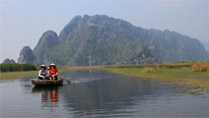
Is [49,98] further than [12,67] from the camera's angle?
No

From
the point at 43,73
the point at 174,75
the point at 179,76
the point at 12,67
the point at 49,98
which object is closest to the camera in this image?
the point at 49,98

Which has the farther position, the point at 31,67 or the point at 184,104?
the point at 31,67

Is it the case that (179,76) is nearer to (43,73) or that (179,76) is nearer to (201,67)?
(201,67)

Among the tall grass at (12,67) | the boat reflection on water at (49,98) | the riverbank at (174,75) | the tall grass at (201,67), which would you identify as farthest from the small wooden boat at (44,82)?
the tall grass at (12,67)

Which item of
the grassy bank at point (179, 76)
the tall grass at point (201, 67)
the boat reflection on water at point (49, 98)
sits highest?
the tall grass at point (201, 67)

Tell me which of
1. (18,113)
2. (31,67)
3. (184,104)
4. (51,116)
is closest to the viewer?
(51,116)

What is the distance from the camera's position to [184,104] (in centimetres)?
1427

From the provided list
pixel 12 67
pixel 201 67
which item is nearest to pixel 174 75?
pixel 201 67

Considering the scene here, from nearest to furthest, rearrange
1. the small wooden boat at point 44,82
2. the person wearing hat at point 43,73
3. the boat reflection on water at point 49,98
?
the boat reflection on water at point 49,98
the small wooden boat at point 44,82
the person wearing hat at point 43,73

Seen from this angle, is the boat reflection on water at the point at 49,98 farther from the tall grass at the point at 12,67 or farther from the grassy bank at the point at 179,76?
the tall grass at the point at 12,67

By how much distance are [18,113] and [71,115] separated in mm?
3289

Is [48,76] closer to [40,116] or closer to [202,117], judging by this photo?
[40,116]

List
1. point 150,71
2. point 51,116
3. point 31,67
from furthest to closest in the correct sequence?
point 31,67 < point 150,71 < point 51,116

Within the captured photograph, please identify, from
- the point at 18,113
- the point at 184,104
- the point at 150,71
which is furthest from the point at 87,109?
the point at 150,71
